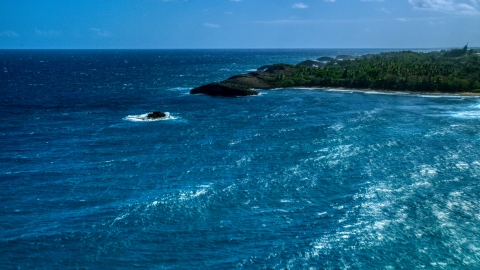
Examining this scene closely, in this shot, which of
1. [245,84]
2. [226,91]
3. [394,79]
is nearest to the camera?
[226,91]

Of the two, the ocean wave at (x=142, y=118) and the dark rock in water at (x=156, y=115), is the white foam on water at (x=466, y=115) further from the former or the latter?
the dark rock in water at (x=156, y=115)

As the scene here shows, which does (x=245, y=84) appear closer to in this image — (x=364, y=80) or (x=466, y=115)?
(x=364, y=80)

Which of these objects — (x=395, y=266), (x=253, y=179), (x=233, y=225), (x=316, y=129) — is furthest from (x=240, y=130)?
(x=395, y=266)

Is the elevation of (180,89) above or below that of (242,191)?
above

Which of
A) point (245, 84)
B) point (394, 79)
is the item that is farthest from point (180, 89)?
point (394, 79)

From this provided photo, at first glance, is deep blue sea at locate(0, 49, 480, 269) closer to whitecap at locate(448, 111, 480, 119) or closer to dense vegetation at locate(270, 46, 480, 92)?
whitecap at locate(448, 111, 480, 119)

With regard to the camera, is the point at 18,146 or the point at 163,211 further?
the point at 18,146

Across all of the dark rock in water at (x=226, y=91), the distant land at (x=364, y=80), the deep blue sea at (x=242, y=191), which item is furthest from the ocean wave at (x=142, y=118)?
the distant land at (x=364, y=80)

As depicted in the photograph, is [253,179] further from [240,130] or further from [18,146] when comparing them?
[18,146]
